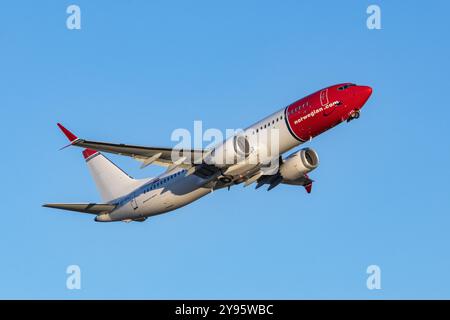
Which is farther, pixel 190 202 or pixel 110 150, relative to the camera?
pixel 190 202

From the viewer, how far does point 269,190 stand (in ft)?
213

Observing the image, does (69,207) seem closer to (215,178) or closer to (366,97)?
(215,178)

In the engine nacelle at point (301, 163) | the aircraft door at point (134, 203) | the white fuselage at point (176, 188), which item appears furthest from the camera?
the aircraft door at point (134, 203)

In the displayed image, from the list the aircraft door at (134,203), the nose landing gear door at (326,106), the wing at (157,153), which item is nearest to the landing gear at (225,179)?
the wing at (157,153)

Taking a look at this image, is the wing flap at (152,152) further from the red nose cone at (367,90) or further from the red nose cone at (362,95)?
the red nose cone at (367,90)

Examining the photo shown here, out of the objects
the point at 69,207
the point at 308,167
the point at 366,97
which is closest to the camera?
the point at 366,97

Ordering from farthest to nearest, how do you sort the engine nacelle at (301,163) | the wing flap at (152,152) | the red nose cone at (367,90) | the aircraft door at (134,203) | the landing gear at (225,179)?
1. the aircraft door at (134,203)
2. the engine nacelle at (301,163)
3. the landing gear at (225,179)
4. the wing flap at (152,152)
5. the red nose cone at (367,90)

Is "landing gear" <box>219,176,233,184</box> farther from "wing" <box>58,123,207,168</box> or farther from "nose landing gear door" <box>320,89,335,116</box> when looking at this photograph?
"nose landing gear door" <box>320,89,335,116</box>

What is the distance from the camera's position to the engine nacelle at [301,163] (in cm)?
6244

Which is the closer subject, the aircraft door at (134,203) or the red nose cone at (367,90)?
the red nose cone at (367,90)

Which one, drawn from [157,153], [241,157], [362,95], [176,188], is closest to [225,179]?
[241,157]

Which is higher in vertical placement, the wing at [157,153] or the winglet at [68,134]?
the winglet at [68,134]

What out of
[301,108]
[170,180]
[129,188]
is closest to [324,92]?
[301,108]

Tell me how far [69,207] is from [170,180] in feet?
30.1
